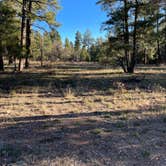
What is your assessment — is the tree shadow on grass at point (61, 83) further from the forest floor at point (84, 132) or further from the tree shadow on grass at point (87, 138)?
the tree shadow on grass at point (87, 138)

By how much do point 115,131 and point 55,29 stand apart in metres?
16.2

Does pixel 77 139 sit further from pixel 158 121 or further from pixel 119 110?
pixel 119 110

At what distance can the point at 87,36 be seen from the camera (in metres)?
99.1

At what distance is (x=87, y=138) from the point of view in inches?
241

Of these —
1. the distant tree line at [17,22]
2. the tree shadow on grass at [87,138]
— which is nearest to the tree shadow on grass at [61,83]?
the distant tree line at [17,22]

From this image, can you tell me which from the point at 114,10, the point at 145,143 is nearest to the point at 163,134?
the point at 145,143

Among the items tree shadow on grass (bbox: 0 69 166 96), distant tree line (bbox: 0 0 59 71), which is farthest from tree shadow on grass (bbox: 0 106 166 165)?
distant tree line (bbox: 0 0 59 71)

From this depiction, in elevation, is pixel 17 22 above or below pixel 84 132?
above

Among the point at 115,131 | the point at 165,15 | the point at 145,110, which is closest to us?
the point at 115,131

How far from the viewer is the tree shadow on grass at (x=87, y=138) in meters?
5.08

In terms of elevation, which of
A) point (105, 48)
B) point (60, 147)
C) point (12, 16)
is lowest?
point (60, 147)

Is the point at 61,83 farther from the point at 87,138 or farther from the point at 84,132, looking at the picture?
the point at 87,138

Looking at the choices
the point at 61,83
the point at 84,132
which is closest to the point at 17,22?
the point at 61,83

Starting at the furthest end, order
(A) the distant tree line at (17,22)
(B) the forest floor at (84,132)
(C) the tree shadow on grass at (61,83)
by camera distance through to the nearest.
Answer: (A) the distant tree line at (17,22) → (C) the tree shadow on grass at (61,83) → (B) the forest floor at (84,132)
